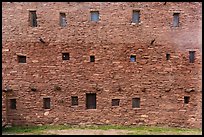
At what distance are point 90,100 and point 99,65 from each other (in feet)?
6.33

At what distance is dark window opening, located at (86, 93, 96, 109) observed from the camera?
14883 mm

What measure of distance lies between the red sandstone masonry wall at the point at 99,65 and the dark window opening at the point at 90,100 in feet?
0.77

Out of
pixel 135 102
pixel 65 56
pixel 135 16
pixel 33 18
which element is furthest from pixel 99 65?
pixel 33 18

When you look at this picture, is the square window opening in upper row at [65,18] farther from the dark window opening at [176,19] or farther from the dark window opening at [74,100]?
the dark window opening at [74,100]

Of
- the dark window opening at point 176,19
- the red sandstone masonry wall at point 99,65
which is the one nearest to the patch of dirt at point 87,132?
the red sandstone masonry wall at point 99,65

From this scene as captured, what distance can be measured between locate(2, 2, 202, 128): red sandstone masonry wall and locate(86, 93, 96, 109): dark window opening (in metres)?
0.24

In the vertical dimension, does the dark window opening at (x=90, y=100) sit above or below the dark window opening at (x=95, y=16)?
below

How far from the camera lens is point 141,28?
48.9 feet

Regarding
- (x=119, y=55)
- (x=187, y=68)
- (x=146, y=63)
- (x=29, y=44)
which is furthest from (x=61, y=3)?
(x=187, y=68)

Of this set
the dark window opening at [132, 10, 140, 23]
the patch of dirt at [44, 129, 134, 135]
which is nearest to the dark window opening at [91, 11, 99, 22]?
the dark window opening at [132, 10, 140, 23]

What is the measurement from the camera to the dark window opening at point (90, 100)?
14.9 m

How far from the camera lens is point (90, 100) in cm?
1488

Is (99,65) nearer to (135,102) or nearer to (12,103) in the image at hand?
(135,102)

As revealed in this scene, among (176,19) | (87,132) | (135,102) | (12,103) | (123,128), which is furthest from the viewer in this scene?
(176,19)
